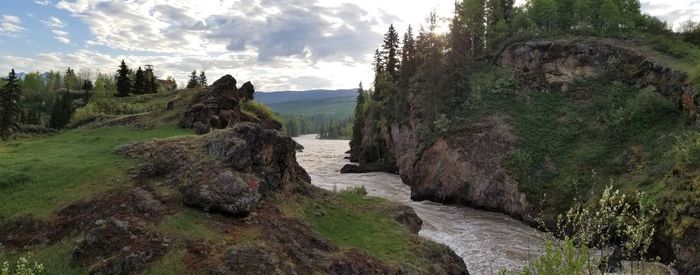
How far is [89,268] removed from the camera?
14.9m

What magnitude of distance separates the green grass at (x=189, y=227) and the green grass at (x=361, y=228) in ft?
13.3

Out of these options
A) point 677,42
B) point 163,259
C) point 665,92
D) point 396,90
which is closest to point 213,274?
point 163,259

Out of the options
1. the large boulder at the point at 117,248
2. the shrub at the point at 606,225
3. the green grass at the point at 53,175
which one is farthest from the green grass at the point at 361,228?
the green grass at the point at 53,175

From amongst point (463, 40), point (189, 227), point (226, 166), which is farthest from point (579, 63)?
point (189, 227)

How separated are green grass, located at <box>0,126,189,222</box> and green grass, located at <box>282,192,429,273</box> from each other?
803 cm

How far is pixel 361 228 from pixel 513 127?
2781 centimetres

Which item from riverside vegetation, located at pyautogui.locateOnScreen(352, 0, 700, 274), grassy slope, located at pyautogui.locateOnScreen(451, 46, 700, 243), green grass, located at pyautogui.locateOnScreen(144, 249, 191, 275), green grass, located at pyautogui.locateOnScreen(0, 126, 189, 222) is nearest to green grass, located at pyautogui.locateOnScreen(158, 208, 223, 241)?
green grass, located at pyautogui.locateOnScreen(144, 249, 191, 275)

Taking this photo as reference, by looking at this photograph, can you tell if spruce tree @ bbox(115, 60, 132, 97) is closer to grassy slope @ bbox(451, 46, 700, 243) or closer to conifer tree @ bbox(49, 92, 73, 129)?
conifer tree @ bbox(49, 92, 73, 129)

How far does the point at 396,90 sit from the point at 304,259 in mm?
57327

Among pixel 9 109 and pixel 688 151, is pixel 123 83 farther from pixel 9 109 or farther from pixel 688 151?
pixel 688 151

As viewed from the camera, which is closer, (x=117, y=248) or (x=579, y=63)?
(x=117, y=248)

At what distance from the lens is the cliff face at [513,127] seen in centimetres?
3878

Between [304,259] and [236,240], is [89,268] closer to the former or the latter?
[236,240]

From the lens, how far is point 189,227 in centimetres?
1759
